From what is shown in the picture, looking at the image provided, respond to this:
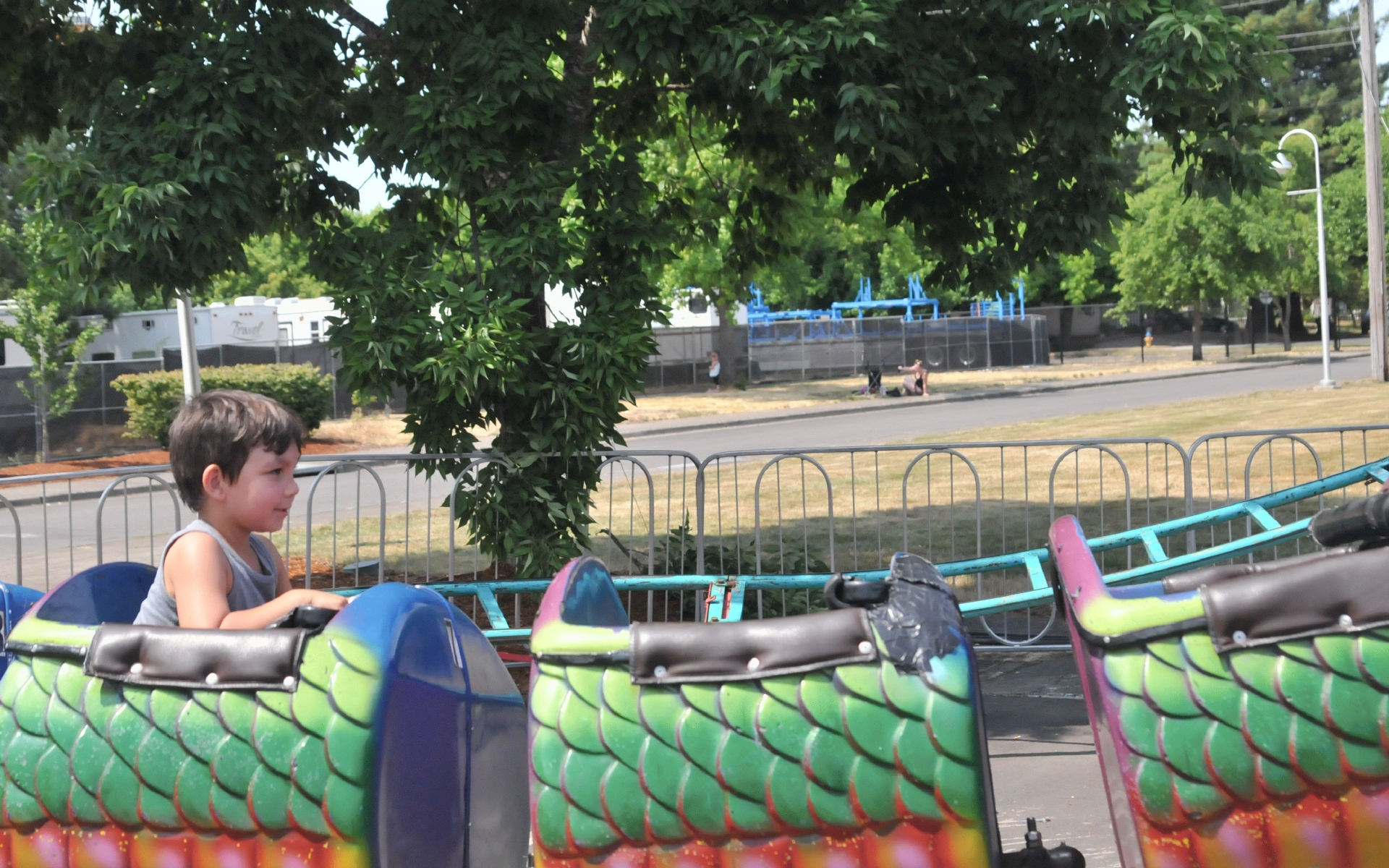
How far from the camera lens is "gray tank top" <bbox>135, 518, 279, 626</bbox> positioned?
2.95m

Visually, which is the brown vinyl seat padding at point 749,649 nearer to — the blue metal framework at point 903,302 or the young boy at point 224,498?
the young boy at point 224,498

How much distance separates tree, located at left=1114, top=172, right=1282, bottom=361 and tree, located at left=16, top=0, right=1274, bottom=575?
1529 inches

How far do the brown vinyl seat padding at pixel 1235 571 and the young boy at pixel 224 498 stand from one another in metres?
1.91

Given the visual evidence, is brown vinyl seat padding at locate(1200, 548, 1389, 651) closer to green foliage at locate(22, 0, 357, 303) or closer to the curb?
green foliage at locate(22, 0, 357, 303)

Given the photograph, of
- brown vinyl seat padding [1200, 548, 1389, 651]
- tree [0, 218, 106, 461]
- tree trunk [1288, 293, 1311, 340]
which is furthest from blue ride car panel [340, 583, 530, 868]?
tree trunk [1288, 293, 1311, 340]

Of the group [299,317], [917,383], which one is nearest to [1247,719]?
[917,383]

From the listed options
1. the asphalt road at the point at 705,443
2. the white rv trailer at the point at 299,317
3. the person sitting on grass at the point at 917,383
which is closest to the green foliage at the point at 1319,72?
the asphalt road at the point at 705,443

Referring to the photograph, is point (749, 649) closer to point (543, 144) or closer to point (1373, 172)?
point (543, 144)

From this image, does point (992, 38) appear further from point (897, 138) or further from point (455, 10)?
point (455, 10)

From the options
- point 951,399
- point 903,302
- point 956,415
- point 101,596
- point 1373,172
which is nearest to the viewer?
point 101,596

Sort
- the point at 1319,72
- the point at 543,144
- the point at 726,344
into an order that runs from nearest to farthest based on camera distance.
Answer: the point at 543,144, the point at 726,344, the point at 1319,72

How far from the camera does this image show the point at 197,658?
2422 millimetres

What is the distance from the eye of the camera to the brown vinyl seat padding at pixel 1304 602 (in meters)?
2.13

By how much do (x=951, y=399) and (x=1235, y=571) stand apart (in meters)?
30.9
